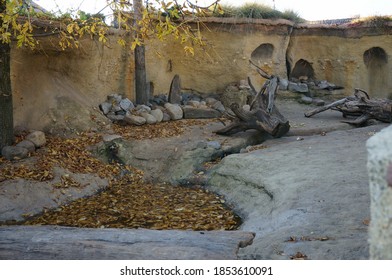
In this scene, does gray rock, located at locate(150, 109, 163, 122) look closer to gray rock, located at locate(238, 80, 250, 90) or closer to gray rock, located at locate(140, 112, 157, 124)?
gray rock, located at locate(140, 112, 157, 124)

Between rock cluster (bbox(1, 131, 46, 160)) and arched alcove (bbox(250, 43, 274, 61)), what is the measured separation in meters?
6.83

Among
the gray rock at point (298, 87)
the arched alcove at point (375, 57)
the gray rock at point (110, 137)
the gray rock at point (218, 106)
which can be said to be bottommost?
the gray rock at point (110, 137)

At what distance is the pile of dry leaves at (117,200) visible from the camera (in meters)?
5.71

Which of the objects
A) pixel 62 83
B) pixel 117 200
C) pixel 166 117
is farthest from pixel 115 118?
pixel 117 200

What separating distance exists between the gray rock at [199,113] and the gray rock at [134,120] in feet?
3.77

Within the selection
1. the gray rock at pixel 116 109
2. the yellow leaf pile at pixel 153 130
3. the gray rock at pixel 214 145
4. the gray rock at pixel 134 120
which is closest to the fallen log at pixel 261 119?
the gray rock at pixel 214 145

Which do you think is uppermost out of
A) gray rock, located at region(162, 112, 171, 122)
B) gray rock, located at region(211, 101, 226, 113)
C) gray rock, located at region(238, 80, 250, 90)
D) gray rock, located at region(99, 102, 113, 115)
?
gray rock, located at region(238, 80, 250, 90)

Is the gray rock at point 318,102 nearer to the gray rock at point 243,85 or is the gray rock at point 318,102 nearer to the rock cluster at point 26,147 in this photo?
the gray rock at point 243,85

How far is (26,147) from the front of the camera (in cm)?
735

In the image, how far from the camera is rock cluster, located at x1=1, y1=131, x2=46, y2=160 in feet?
23.3

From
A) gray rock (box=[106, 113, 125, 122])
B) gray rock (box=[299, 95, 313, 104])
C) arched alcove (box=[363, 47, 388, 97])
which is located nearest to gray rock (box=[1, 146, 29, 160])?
gray rock (box=[106, 113, 125, 122])

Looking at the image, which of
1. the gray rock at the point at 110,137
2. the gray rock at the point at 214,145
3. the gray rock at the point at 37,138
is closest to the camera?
the gray rock at the point at 37,138

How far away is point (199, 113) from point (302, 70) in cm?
532

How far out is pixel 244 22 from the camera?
12.0m
